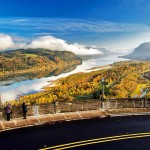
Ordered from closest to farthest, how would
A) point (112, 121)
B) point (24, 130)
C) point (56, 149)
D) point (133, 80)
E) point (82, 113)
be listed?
point (56, 149) → point (24, 130) → point (112, 121) → point (82, 113) → point (133, 80)

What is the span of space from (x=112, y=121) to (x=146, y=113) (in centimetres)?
391

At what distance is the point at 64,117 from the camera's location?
70.5 feet

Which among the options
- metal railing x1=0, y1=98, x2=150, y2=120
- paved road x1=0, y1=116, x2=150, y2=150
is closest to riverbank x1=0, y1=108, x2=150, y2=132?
metal railing x1=0, y1=98, x2=150, y2=120

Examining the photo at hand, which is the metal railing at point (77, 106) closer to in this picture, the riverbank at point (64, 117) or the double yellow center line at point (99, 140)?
the riverbank at point (64, 117)

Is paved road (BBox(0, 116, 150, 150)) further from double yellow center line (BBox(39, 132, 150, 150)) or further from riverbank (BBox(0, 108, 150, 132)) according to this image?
riverbank (BBox(0, 108, 150, 132))

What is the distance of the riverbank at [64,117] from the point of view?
1958 cm

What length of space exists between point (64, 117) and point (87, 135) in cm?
421

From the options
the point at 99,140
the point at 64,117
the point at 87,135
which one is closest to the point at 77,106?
the point at 64,117

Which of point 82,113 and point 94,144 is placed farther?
point 82,113

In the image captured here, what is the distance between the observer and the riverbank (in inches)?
771

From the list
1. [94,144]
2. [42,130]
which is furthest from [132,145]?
[42,130]

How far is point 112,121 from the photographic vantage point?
826 inches

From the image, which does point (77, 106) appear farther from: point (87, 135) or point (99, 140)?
point (99, 140)

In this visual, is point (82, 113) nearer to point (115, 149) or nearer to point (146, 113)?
point (146, 113)
